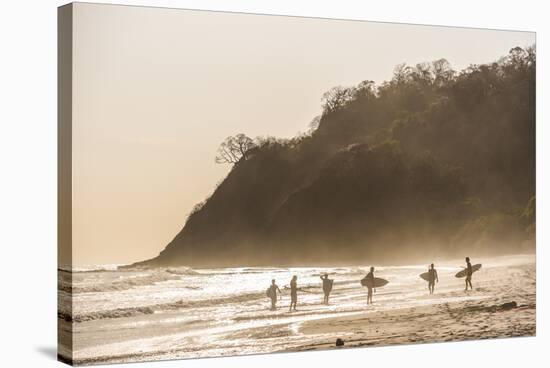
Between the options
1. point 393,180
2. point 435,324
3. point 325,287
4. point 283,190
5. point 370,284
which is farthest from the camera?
point 435,324

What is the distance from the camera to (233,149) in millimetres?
12312

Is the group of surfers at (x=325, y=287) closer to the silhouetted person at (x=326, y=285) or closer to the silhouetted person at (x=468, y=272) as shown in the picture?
the silhouetted person at (x=326, y=285)

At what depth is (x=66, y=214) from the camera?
38.5 ft

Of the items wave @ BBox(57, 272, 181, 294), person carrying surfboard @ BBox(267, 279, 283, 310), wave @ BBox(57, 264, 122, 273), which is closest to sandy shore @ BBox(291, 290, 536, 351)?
person carrying surfboard @ BBox(267, 279, 283, 310)

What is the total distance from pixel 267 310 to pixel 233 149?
1730mm

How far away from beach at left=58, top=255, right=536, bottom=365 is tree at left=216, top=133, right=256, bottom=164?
45.0 inches

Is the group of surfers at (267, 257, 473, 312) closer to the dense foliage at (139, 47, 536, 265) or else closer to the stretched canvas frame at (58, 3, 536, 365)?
the stretched canvas frame at (58, 3, 536, 365)

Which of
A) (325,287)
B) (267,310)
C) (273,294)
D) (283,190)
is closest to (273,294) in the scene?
(273,294)

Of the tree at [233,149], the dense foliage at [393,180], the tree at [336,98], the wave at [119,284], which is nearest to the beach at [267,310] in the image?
the wave at [119,284]

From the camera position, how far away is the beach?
1169 centimetres

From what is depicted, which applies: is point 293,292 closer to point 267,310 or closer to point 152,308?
point 267,310

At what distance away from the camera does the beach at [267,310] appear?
460 inches

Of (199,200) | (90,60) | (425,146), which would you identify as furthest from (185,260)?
(425,146)

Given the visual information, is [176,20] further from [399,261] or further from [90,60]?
[399,261]
